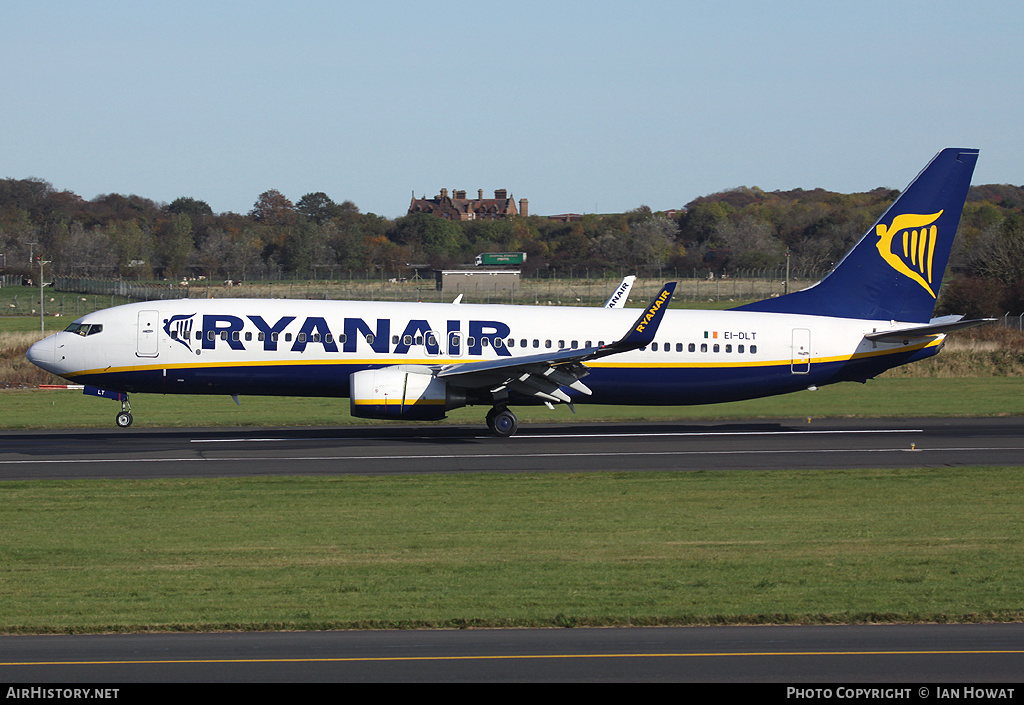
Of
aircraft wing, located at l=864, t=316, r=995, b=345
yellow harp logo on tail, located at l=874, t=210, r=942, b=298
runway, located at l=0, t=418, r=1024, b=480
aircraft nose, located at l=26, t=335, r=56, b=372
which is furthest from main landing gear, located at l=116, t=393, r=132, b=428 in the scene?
yellow harp logo on tail, located at l=874, t=210, r=942, b=298

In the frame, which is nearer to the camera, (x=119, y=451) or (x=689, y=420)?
(x=119, y=451)

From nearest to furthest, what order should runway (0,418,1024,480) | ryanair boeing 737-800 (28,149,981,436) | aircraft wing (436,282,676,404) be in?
runway (0,418,1024,480) → aircraft wing (436,282,676,404) → ryanair boeing 737-800 (28,149,981,436)

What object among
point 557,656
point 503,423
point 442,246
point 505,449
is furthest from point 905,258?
point 442,246

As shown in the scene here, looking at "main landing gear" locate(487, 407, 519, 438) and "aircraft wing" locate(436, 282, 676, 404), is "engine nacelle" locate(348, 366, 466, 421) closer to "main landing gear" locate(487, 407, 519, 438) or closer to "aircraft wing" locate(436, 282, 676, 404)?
"aircraft wing" locate(436, 282, 676, 404)

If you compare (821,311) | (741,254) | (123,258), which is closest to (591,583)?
(821,311)

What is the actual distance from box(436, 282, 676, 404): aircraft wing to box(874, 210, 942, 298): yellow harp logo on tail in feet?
30.3

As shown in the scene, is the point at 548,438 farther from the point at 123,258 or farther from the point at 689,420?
the point at 123,258

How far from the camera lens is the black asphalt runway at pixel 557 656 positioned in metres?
11.3

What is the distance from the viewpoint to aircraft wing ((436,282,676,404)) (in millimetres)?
30297

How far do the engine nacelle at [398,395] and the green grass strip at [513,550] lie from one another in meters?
5.32

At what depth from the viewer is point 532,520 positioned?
816 inches

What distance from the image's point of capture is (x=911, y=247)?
1394 inches
